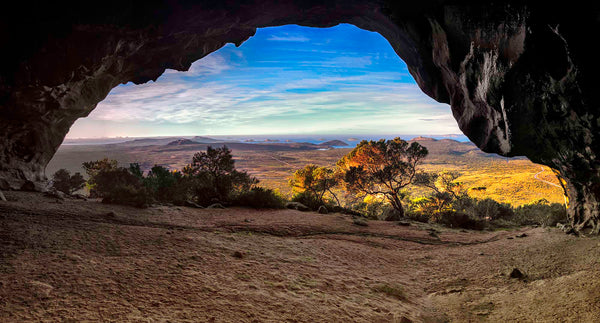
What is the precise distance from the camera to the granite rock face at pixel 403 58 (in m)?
8.02

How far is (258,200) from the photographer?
1652cm

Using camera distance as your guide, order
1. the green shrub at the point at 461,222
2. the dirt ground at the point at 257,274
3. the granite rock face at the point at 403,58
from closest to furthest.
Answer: the dirt ground at the point at 257,274 → the granite rock face at the point at 403,58 → the green shrub at the point at 461,222

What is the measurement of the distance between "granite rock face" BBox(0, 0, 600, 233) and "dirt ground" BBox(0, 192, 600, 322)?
455 cm

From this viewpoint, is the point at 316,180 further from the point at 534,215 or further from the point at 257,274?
the point at 257,274

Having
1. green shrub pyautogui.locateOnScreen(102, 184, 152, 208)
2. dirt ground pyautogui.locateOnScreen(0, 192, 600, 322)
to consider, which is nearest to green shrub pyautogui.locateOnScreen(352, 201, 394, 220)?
dirt ground pyautogui.locateOnScreen(0, 192, 600, 322)

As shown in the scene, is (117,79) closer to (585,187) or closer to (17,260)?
(17,260)

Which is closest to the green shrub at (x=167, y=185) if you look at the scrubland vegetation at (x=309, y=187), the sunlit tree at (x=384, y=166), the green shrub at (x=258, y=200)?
the scrubland vegetation at (x=309, y=187)

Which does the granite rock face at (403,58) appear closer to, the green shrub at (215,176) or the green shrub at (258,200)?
the green shrub at (215,176)

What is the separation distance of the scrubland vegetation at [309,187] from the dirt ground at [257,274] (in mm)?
5434

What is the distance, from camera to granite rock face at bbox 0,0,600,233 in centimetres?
802

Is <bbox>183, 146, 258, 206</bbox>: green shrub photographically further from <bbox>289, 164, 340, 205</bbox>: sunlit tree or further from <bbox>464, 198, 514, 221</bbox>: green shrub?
<bbox>464, 198, 514, 221</bbox>: green shrub

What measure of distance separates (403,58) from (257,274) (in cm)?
1887

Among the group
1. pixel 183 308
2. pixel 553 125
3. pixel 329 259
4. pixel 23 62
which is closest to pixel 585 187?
pixel 553 125

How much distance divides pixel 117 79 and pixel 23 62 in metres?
6.79
